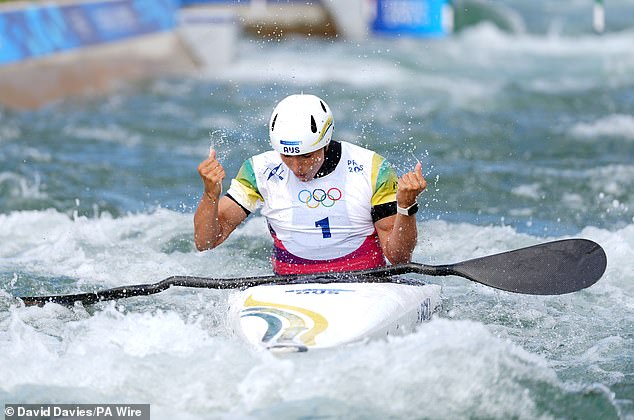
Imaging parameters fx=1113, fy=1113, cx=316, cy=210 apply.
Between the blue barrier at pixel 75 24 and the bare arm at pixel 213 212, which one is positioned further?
the blue barrier at pixel 75 24

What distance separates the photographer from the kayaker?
604 cm

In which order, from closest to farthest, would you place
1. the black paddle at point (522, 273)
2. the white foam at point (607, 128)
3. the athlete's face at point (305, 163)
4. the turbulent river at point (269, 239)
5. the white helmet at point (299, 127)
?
the turbulent river at point (269, 239) → the white helmet at point (299, 127) → the athlete's face at point (305, 163) → the black paddle at point (522, 273) → the white foam at point (607, 128)

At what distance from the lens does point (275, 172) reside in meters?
6.43

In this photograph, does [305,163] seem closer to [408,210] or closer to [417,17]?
[408,210]

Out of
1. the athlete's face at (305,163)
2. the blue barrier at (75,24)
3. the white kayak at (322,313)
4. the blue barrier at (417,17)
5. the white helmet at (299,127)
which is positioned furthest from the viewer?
the blue barrier at (417,17)

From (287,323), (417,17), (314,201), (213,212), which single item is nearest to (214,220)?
(213,212)

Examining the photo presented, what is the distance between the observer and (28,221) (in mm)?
9281

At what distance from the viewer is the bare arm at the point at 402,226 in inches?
224

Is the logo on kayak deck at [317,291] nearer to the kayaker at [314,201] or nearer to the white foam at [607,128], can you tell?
the kayaker at [314,201]

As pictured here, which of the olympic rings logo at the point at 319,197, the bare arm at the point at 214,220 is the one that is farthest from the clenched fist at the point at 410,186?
the bare arm at the point at 214,220

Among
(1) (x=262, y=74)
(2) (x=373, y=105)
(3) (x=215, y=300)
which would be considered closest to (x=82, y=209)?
(3) (x=215, y=300)

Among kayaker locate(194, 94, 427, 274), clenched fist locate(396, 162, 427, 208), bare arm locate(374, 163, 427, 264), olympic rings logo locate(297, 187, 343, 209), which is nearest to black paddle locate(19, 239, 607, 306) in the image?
bare arm locate(374, 163, 427, 264)

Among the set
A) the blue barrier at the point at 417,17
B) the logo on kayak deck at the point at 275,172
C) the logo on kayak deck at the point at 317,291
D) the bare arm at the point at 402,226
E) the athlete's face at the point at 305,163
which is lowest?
the logo on kayak deck at the point at 317,291

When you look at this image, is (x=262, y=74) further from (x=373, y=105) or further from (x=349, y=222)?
(x=349, y=222)
